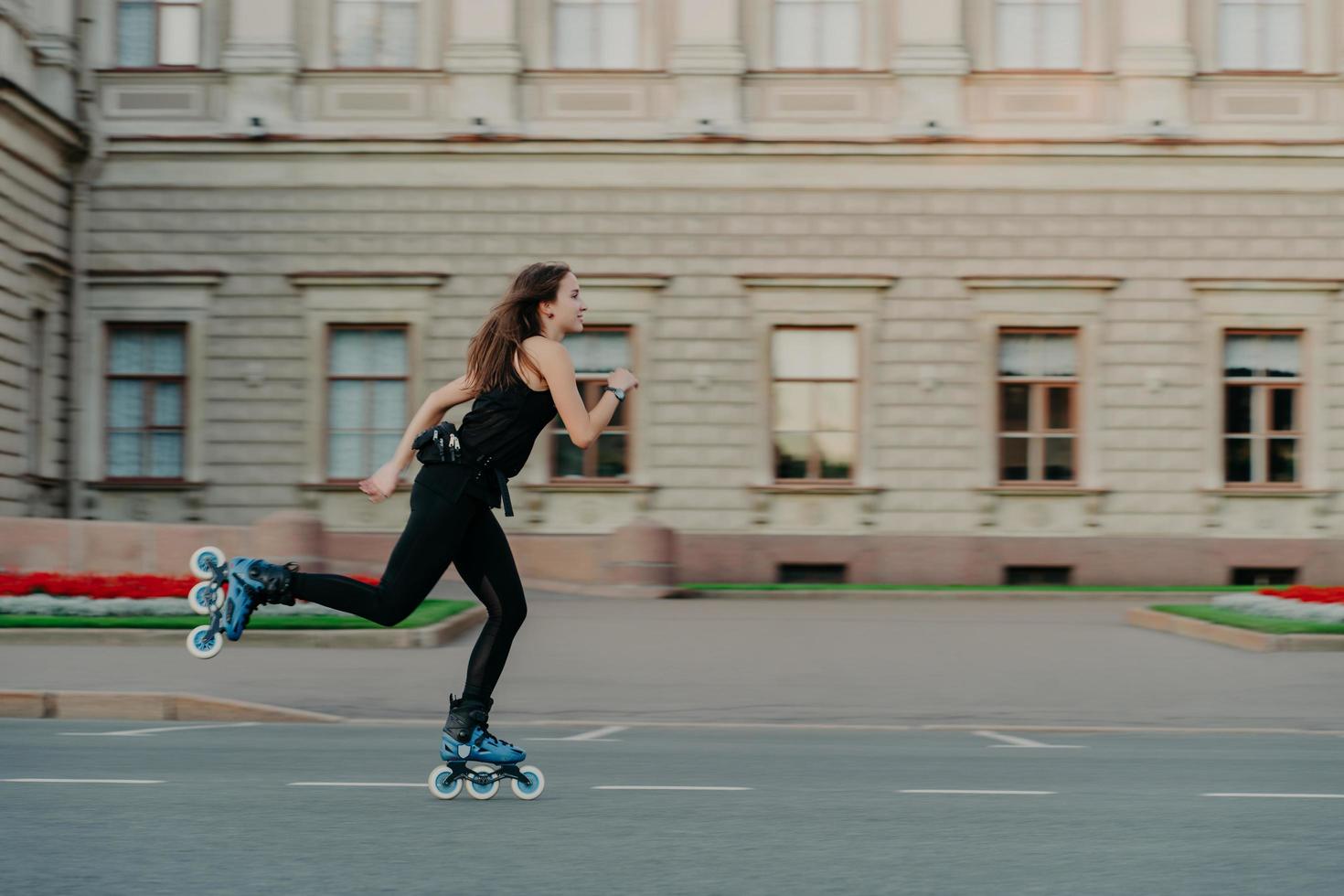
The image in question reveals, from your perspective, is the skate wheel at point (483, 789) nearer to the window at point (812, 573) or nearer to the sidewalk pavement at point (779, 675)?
the sidewalk pavement at point (779, 675)

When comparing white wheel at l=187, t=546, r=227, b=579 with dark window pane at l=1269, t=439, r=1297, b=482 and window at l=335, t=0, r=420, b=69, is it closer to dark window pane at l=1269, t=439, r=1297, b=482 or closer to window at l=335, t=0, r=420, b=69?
window at l=335, t=0, r=420, b=69

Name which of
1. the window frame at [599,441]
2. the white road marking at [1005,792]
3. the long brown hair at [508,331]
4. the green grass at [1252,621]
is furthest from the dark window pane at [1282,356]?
the long brown hair at [508,331]

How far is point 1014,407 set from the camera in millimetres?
25438

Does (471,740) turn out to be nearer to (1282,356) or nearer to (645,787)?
(645,787)

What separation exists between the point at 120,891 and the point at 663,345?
20.5 meters

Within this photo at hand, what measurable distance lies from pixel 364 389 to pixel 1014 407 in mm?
9113

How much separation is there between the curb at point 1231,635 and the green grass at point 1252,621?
11cm

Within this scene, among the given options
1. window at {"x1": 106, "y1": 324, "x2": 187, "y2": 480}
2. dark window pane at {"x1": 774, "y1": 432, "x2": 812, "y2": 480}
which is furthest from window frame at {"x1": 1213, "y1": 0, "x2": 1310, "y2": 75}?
window at {"x1": 106, "y1": 324, "x2": 187, "y2": 480}

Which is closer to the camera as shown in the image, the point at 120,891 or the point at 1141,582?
the point at 120,891

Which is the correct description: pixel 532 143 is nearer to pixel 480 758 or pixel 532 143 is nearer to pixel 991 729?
pixel 991 729

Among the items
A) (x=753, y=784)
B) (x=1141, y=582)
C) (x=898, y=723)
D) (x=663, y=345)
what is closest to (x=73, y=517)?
(x=663, y=345)

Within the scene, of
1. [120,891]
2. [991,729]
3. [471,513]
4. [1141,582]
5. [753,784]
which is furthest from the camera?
[1141,582]

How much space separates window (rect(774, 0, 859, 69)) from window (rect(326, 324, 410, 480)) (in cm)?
668

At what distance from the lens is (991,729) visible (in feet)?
38.3
